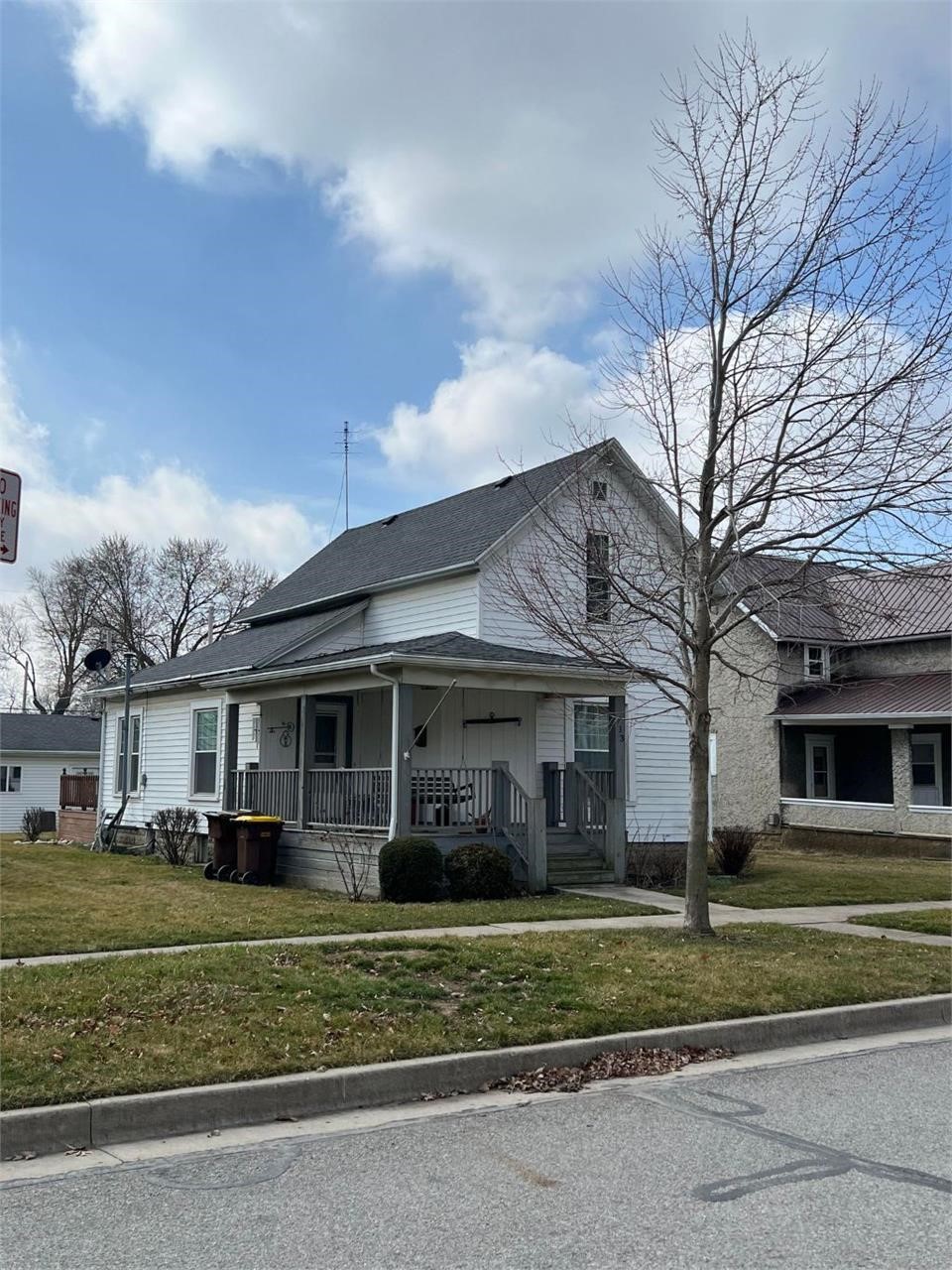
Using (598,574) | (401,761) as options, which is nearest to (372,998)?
(598,574)

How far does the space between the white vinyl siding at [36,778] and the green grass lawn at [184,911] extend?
26.5m

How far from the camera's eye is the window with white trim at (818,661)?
31516mm

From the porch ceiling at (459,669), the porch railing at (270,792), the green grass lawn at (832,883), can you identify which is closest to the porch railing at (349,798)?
the porch railing at (270,792)

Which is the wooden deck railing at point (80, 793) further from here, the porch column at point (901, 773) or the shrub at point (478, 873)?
the porch column at point (901, 773)

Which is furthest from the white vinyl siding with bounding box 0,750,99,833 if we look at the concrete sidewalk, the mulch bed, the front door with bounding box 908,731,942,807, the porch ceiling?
the mulch bed

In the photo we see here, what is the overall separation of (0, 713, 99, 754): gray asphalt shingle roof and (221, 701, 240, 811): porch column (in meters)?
23.6

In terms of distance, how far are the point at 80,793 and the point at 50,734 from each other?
1615 cm

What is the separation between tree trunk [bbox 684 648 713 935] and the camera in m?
11.5

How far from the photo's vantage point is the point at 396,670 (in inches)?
628

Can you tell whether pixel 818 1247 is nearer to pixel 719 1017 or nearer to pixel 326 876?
pixel 719 1017

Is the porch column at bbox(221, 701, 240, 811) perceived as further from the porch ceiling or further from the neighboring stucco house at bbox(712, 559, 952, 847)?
the neighboring stucco house at bbox(712, 559, 952, 847)

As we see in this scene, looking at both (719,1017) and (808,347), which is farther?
(808,347)

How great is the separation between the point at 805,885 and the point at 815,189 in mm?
11043

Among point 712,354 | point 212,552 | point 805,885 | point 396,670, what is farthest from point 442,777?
point 212,552
